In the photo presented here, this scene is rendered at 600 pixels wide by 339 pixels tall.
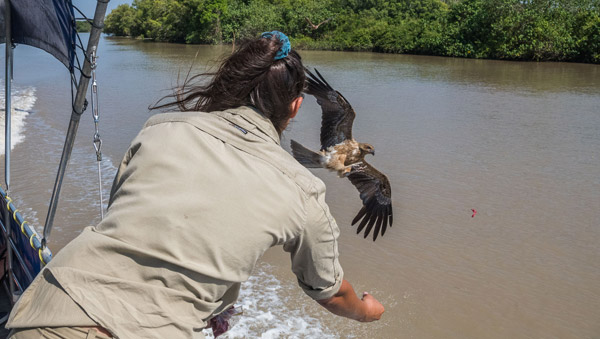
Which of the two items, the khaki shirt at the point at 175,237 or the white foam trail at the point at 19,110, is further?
the white foam trail at the point at 19,110

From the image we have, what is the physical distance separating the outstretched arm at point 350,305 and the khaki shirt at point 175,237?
33cm

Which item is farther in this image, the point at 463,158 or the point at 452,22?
the point at 452,22

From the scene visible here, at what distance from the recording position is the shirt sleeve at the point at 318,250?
3.75 ft

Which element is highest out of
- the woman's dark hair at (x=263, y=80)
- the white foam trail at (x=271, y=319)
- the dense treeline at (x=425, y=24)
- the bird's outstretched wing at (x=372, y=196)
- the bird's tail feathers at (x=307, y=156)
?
the dense treeline at (x=425, y=24)

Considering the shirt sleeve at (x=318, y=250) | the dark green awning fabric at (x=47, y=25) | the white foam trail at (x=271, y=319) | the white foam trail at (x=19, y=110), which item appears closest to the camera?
the shirt sleeve at (x=318, y=250)

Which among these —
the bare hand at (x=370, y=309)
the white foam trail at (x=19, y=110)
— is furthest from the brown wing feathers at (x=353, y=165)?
the white foam trail at (x=19, y=110)

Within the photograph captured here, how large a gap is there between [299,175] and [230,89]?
29 cm

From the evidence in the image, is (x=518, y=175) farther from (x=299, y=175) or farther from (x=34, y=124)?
(x=34, y=124)

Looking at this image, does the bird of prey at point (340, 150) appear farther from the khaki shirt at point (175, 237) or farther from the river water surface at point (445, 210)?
the khaki shirt at point (175, 237)

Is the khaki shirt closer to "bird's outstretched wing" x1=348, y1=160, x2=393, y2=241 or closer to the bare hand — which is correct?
the bare hand

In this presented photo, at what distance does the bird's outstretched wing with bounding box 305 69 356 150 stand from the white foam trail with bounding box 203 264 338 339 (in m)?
1.44

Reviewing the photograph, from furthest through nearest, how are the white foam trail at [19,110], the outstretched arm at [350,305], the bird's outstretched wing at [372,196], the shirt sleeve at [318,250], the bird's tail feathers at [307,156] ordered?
the white foam trail at [19,110], the bird's tail feathers at [307,156], the bird's outstretched wing at [372,196], the outstretched arm at [350,305], the shirt sleeve at [318,250]

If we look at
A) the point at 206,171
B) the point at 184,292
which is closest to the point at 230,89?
the point at 206,171

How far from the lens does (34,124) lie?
10.2m
